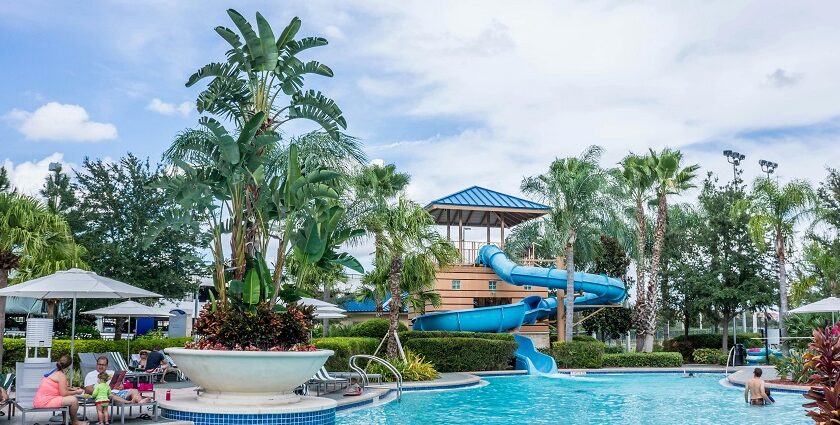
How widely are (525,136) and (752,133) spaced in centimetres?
1298

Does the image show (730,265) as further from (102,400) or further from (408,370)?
(102,400)

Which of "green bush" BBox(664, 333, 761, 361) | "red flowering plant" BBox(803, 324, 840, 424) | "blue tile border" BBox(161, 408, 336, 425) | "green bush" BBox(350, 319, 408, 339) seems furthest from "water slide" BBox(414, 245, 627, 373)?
"red flowering plant" BBox(803, 324, 840, 424)

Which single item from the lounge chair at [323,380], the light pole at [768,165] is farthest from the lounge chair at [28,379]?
the light pole at [768,165]

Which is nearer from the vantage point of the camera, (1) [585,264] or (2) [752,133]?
(2) [752,133]

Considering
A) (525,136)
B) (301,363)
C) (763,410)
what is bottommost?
(763,410)

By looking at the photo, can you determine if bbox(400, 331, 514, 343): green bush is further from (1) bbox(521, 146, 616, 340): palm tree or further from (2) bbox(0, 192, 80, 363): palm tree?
(2) bbox(0, 192, 80, 363): palm tree

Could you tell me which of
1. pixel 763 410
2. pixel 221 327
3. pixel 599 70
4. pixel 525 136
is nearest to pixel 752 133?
pixel 525 136

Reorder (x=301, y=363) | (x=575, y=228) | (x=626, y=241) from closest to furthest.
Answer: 1. (x=301, y=363)
2. (x=575, y=228)
3. (x=626, y=241)

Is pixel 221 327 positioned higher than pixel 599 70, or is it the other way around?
pixel 599 70

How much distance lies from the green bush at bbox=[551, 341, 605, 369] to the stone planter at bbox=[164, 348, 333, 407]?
64.9 ft

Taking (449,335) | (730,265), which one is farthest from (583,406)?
(730,265)

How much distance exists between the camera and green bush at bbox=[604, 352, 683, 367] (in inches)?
1208

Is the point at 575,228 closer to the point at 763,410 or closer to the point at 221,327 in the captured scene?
the point at 763,410

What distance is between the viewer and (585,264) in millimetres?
45312
